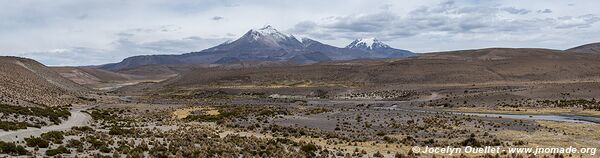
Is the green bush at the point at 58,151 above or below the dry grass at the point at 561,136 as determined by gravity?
above

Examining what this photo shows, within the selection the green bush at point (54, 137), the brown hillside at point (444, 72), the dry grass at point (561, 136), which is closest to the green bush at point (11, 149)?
the green bush at point (54, 137)

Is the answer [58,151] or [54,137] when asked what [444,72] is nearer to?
[54,137]

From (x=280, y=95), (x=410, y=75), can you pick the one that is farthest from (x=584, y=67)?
(x=280, y=95)

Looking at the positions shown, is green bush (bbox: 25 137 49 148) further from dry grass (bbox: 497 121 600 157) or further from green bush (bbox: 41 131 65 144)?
dry grass (bbox: 497 121 600 157)

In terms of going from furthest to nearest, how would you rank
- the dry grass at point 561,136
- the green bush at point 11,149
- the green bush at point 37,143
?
the dry grass at point 561,136
the green bush at point 37,143
the green bush at point 11,149

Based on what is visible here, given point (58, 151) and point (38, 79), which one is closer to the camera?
point (58, 151)

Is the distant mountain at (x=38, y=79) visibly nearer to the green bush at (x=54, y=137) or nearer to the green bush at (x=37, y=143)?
the green bush at (x=54, y=137)

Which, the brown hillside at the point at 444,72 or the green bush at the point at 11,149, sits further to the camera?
the brown hillside at the point at 444,72

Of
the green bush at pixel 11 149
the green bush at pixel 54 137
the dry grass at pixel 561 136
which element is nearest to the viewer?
the green bush at pixel 11 149

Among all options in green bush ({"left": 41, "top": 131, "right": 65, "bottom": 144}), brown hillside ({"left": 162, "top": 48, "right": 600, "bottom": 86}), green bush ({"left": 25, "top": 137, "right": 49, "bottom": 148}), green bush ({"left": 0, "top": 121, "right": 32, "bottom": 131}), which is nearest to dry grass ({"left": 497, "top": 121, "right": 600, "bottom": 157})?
green bush ({"left": 41, "top": 131, "right": 65, "bottom": 144})

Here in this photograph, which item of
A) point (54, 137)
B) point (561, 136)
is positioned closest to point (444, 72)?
point (561, 136)

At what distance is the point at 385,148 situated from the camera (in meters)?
35.5

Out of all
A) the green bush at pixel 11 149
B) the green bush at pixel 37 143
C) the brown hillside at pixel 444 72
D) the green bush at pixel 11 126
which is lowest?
the brown hillside at pixel 444 72

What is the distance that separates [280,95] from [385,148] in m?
95.4
